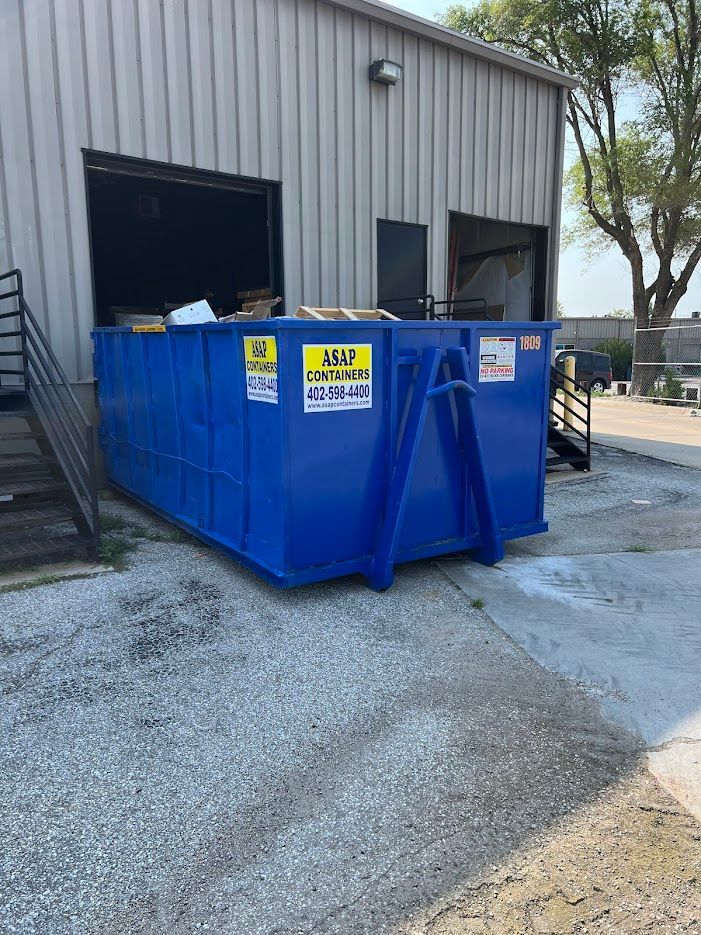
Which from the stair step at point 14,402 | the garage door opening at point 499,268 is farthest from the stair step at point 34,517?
the garage door opening at point 499,268

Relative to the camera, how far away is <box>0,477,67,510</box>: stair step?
5.57 metres

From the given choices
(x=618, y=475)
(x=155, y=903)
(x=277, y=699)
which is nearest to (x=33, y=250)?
(x=277, y=699)

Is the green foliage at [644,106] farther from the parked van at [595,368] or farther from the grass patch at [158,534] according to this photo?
the grass patch at [158,534]

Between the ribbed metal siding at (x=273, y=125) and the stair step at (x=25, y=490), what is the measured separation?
244 centimetres

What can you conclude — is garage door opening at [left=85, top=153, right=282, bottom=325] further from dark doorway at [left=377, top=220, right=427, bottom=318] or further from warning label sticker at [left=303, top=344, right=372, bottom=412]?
warning label sticker at [left=303, top=344, right=372, bottom=412]

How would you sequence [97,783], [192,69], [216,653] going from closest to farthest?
[97,783], [216,653], [192,69]

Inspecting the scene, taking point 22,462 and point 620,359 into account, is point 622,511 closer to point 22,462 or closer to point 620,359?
point 22,462

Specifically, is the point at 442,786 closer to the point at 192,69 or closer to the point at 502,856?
the point at 502,856

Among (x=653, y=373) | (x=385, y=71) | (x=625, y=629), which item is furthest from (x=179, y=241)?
(x=653, y=373)

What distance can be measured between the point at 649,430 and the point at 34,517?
1383 cm

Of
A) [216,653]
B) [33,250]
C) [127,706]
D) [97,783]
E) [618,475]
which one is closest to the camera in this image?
[97,783]

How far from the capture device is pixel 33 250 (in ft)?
24.1

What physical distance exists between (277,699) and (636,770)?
66.2 inches

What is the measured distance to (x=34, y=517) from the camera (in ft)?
17.4
